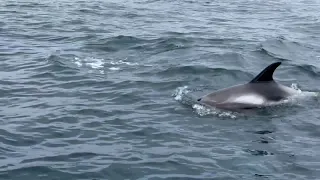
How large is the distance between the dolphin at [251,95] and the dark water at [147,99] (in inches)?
15.4

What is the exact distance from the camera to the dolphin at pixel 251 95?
15.3 meters

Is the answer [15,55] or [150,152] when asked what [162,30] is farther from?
[150,152]

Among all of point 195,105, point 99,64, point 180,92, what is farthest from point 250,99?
point 99,64

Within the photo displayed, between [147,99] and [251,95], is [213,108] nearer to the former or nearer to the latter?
[251,95]

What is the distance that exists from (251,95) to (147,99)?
3.08 metres

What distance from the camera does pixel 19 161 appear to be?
11.5 m

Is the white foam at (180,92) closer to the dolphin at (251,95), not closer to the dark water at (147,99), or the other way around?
the dark water at (147,99)

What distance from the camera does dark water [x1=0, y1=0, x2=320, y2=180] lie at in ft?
37.9

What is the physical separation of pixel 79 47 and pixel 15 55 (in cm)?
282

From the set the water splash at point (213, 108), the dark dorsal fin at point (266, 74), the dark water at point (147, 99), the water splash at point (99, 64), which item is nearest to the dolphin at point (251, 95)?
the dark dorsal fin at point (266, 74)

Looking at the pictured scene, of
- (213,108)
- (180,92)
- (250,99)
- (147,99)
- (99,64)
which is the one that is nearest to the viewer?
(213,108)

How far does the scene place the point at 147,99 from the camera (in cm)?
1599

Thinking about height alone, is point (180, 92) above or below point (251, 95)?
below

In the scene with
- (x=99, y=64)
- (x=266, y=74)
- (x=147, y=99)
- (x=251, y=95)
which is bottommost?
(x=147, y=99)
